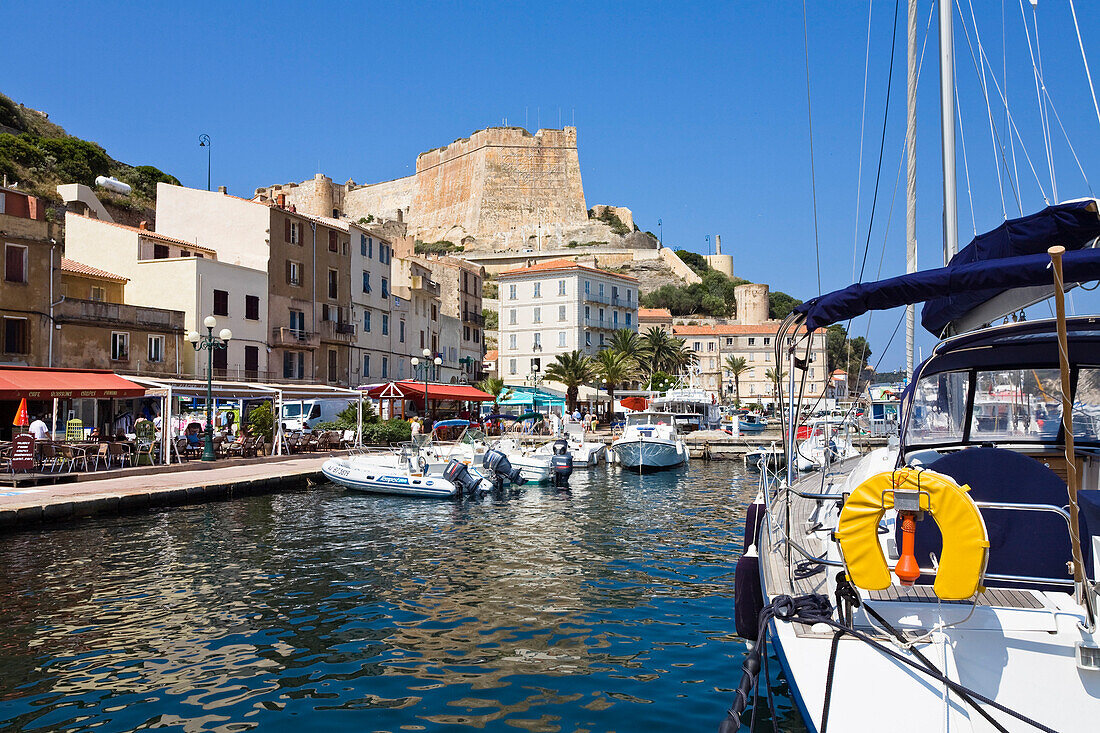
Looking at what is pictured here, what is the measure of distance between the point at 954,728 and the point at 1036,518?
1745mm

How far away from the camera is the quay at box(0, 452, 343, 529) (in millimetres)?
16062

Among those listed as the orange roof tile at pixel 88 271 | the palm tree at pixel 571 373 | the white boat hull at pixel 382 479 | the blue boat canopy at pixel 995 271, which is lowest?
the white boat hull at pixel 382 479

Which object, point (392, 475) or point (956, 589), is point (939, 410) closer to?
point (956, 589)

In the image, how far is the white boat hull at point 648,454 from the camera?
32469mm

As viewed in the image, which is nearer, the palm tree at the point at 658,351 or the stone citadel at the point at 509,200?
the palm tree at the point at 658,351

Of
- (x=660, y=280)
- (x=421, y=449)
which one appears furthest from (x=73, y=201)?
(x=660, y=280)

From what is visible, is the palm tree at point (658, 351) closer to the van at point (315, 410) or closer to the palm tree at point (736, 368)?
the palm tree at point (736, 368)

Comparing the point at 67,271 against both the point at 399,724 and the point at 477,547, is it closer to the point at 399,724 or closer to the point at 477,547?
the point at 477,547

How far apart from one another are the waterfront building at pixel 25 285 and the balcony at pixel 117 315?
871mm

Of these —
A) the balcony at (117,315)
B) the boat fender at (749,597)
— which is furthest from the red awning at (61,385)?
the boat fender at (749,597)

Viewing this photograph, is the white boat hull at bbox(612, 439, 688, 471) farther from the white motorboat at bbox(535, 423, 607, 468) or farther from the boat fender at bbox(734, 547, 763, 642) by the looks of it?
the boat fender at bbox(734, 547, 763, 642)

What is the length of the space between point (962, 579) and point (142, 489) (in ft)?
59.4

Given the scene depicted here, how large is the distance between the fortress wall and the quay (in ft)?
390

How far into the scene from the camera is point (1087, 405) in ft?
26.5
